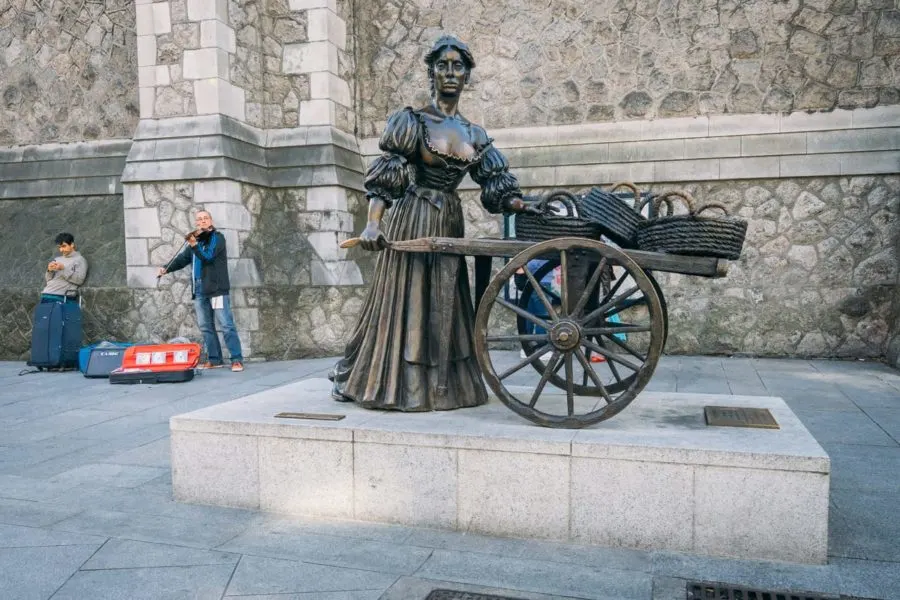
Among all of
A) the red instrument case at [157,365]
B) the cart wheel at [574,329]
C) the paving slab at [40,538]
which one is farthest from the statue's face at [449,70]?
the red instrument case at [157,365]

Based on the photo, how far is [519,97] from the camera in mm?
9867

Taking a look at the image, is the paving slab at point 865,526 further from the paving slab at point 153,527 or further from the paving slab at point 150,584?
the paving slab at point 153,527

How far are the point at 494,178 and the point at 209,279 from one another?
5.27 metres

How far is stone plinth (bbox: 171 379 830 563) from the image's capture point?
309 cm

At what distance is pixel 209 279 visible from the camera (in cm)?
852

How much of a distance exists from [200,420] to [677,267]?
101 inches

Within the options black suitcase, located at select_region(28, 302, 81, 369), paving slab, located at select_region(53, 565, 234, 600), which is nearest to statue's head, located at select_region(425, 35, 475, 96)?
paving slab, located at select_region(53, 565, 234, 600)

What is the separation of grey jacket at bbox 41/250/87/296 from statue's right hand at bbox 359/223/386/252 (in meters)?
7.20

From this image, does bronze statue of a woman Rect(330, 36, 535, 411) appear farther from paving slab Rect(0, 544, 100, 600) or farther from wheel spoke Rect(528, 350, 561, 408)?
paving slab Rect(0, 544, 100, 600)

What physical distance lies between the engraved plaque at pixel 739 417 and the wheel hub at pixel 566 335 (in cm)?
81

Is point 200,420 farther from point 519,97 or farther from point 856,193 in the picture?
point 856,193

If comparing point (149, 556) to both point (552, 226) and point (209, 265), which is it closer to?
point (552, 226)

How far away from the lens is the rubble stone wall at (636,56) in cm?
872

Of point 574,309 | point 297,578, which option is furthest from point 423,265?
point 297,578
